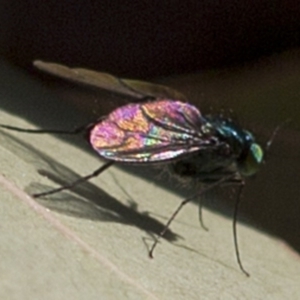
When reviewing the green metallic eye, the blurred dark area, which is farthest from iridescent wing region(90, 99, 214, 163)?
the blurred dark area

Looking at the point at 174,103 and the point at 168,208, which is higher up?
the point at 174,103

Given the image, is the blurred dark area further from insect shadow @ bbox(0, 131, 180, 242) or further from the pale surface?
insect shadow @ bbox(0, 131, 180, 242)

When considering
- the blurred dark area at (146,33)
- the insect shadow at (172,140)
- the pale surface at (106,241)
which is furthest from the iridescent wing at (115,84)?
the blurred dark area at (146,33)

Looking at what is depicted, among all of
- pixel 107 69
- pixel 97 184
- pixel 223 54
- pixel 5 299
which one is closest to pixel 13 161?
pixel 97 184

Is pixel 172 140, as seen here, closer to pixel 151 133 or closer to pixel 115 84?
pixel 151 133

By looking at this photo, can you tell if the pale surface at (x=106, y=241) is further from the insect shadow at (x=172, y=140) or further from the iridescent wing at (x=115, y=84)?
the iridescent wing at (x=115, y=84)

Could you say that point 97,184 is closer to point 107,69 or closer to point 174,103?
point 174,103
